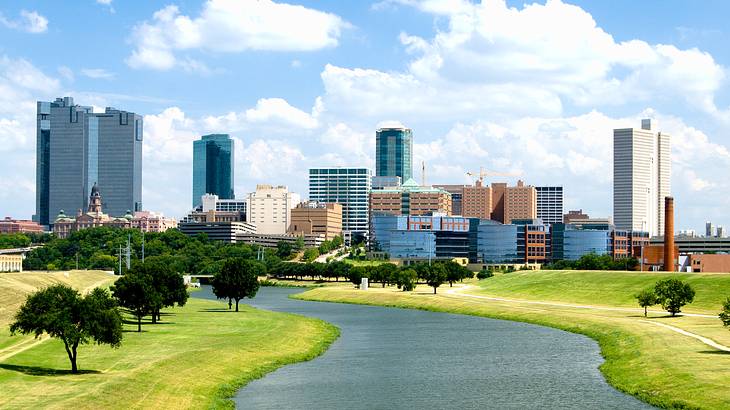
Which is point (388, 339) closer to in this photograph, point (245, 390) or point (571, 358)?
point (571, 358)

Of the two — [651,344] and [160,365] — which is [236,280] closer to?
[651,344]

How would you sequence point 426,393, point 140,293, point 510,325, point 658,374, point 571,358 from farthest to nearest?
point 510,325 → point 140,293 → point 571,358 → point 658,374 → point 426,393

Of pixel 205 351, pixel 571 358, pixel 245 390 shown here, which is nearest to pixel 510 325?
pixel 571 358

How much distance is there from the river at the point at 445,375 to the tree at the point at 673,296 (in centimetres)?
1853

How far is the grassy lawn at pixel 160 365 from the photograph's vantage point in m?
73.1

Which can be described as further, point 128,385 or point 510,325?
point 510,325

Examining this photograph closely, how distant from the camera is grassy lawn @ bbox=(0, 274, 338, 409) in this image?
73.1m

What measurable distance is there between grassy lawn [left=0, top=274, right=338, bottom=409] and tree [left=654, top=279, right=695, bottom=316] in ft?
165

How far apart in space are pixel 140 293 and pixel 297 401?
56188 millimetres

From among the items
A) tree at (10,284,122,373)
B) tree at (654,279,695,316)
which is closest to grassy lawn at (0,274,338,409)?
tree at (10,284,122,373)

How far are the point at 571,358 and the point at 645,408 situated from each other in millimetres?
33102

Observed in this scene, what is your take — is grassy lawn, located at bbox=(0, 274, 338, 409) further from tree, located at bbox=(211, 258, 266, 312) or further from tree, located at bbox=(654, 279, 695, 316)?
tree, located at bbox=(654, 279, 695, 316)

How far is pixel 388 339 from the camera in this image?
5226 inches

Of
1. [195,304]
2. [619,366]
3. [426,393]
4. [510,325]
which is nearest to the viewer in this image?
[426,393]
